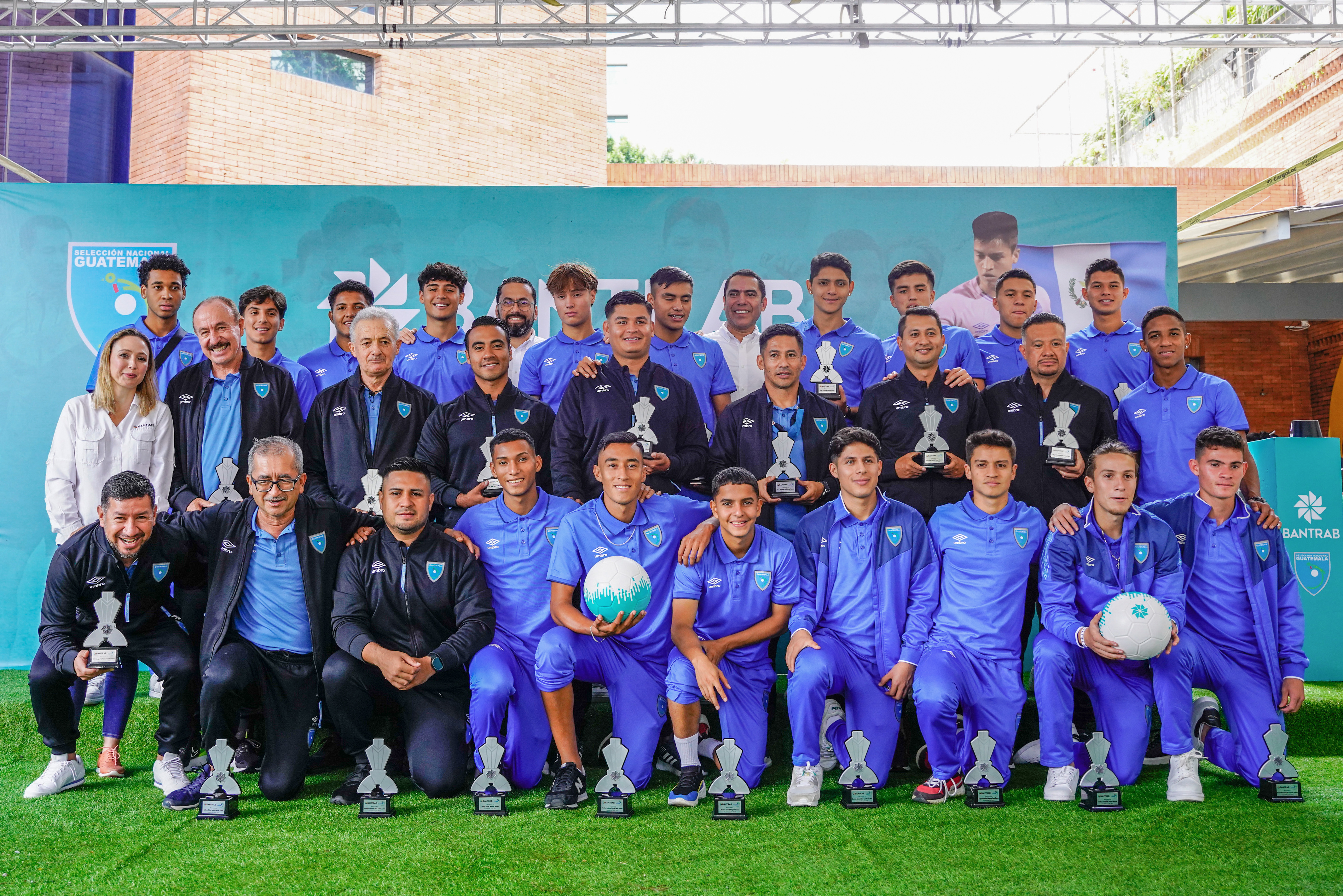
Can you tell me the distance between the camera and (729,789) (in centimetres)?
405

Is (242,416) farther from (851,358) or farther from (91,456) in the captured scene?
(851,358)

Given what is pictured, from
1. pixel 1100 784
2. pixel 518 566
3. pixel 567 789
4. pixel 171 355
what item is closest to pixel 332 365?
pixel 171 355

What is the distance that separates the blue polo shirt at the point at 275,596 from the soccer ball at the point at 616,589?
1.48 metres

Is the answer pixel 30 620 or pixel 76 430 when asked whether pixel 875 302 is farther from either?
pixel 30 620

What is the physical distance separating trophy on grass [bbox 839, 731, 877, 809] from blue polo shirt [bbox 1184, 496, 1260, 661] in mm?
1886

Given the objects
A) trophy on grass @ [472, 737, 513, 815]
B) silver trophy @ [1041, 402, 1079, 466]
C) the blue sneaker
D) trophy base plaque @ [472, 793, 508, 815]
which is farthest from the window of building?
trophy base plaque @ [472, 793, 508, 815]

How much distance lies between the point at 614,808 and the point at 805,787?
879 millimetres

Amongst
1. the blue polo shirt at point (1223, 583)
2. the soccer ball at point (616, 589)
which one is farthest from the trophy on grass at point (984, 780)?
the soccer ball at point (616, 589)

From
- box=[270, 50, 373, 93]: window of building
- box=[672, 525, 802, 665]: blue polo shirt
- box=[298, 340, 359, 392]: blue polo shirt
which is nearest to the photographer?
box=[672, 525, 802, 665]: blue polo shirt

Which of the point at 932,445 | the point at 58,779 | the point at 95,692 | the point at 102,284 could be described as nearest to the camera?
the point at 58,779

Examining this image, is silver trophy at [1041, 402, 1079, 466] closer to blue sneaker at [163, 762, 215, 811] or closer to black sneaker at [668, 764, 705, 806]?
black sneaker at [668, 764, 705, 806]

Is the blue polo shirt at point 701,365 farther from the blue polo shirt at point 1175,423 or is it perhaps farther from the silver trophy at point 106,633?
the silver trophy at point 106,633

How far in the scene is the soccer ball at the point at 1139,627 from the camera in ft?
13.7

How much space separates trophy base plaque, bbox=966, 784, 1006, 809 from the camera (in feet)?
13.7
